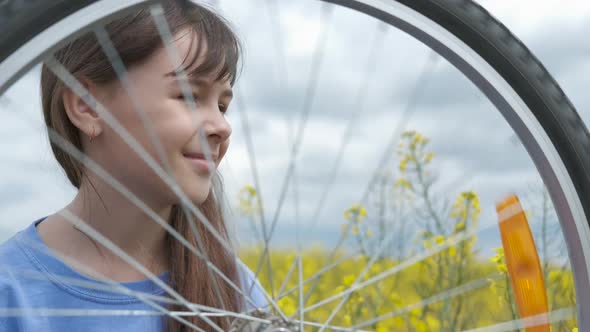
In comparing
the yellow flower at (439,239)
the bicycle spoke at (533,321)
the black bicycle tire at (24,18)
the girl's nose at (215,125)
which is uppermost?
the black bicycle tire at (24,18)

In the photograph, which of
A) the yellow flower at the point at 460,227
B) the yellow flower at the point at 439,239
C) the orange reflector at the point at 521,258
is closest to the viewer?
the orange reflector at the point at 521,258

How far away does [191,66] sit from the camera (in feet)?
3.67

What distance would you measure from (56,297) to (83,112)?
30cm

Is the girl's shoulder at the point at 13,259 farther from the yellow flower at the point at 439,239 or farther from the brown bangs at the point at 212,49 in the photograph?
the yellow flower at the point at 439,239

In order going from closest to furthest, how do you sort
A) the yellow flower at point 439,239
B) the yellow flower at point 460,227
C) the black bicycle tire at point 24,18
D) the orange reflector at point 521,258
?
the black bicycle tire at point 24,18 → the orange reflector at point 521,258 → the yellow flower at point 439,239 → the yellow flower at point 460,227

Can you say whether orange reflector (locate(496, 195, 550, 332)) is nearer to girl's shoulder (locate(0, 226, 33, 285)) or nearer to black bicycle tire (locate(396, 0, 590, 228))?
black bicycle tire (locate(396, 0, 590, 228))

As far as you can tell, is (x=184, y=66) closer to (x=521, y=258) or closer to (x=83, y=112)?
(x=83, y=112)

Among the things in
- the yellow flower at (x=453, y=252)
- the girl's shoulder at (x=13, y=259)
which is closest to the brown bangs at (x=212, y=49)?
the girl's shoulder at (x=13, y=259)

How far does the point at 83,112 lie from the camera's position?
3.75 feet

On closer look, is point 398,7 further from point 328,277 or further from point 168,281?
point 328,277

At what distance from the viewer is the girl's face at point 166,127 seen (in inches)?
42.2

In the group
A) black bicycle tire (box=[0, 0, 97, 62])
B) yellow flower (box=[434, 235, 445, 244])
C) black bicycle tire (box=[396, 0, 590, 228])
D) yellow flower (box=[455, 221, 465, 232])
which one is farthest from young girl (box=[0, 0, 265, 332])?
yellow flower (box=[455, 221, 465, 232])

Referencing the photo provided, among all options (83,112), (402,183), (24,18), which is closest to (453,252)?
(402,183)

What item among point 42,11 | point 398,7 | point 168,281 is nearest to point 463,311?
point 168,281
